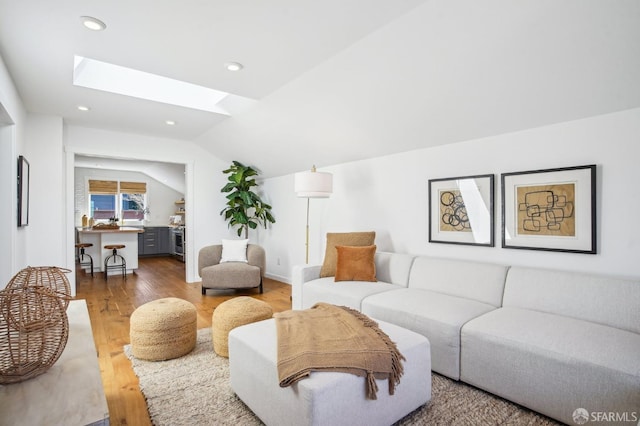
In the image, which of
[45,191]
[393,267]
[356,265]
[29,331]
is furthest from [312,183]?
[45,191]

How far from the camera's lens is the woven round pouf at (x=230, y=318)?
8.55 ft

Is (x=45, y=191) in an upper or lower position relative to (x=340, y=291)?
upper

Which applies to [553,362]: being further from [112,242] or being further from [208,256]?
[112,242]

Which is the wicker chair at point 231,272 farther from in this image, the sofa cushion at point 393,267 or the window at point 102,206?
the window at point 102,206

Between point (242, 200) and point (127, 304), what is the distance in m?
2.25

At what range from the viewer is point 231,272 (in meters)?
4.61

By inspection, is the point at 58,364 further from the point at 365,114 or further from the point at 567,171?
the point at 567,171

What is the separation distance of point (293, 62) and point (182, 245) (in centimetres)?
639

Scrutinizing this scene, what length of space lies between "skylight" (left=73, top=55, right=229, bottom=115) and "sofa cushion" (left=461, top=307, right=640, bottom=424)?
3.68 meters

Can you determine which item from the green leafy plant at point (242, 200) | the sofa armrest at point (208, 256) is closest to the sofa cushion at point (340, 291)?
the sofa armrest at point (208, 256)

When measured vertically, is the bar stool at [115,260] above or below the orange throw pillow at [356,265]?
below

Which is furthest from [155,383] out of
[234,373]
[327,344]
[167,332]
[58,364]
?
[327,344]

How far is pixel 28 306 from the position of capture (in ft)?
3.70

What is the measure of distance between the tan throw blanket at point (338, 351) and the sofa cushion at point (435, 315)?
1.77 feet
